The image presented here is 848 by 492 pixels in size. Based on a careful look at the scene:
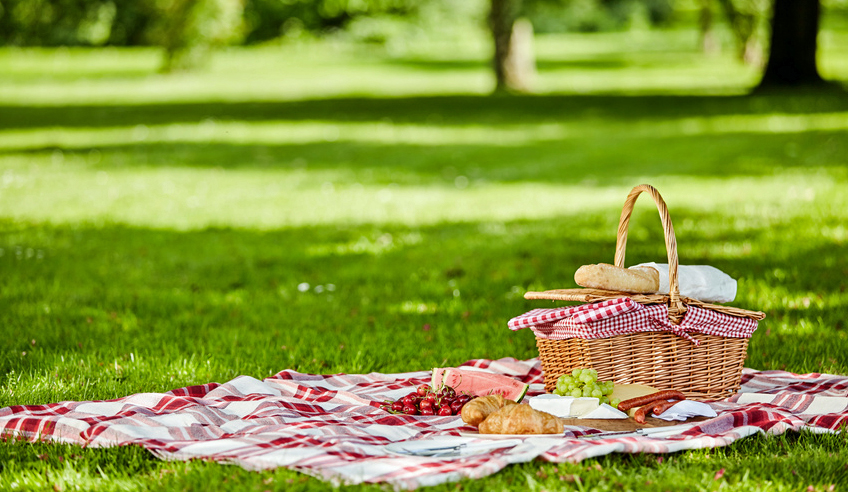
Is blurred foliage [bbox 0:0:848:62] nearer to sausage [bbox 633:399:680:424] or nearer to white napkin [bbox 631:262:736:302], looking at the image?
white napkin [bbox 631:262:736:302]

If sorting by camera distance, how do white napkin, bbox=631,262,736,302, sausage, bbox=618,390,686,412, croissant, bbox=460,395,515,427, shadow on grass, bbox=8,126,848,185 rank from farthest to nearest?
shadow on grass, bbox=8,126,848,185 → white napkin, bbox=631,262,736,302 → sausage, bbox=618,390,686,412 → croissant, bbox=460,395,515,427

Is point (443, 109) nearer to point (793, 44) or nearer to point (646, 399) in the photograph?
point (793, 44)

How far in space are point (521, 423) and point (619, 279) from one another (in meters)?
0.92

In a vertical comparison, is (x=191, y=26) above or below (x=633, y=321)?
above

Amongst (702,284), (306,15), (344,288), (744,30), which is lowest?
(344,288)

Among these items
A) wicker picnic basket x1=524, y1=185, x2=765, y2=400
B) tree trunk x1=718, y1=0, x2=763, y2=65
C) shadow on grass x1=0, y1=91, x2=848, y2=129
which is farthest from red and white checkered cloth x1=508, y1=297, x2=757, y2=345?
tree trunk x1=718, y1=0, x2=763, y2=65

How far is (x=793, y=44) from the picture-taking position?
75.0ft

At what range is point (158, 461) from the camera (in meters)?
3.49

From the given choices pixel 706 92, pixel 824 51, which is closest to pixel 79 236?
pixel 706 92

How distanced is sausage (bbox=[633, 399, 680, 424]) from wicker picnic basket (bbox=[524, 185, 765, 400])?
30cm

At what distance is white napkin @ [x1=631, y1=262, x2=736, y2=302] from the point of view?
429cm

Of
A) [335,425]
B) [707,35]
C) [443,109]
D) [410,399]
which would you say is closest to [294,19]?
[707,35]

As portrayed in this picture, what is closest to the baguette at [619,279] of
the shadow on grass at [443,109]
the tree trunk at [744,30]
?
the shadow on grass at [443,109]

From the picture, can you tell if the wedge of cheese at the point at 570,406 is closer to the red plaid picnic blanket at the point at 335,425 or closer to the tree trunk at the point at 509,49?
the red plaid picnic blanket at the point at 335,425
